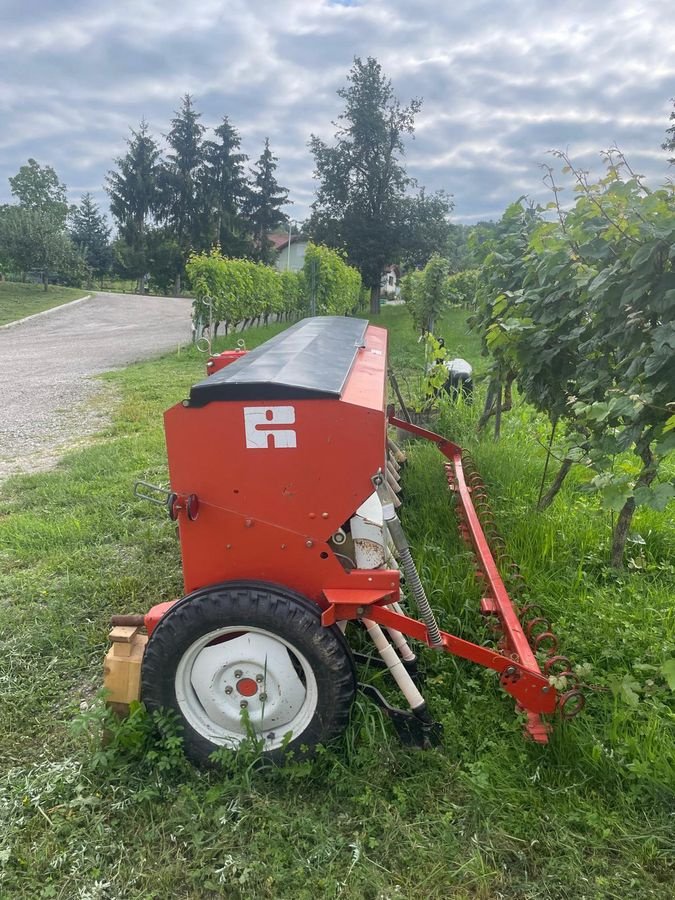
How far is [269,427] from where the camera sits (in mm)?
2025

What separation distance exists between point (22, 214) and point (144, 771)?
4137cm

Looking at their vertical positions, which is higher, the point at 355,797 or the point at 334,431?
the point at 334,431

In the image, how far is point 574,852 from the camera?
1830mm

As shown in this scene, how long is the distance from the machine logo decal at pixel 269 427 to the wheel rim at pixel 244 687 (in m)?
0.64

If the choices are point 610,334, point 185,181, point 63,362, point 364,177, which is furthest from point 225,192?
point 610,334

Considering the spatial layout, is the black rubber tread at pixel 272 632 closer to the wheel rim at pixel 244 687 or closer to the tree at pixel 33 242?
the wheel rim at pixel 244 687

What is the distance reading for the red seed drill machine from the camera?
2018mm

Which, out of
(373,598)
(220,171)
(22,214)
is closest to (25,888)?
(373,598)

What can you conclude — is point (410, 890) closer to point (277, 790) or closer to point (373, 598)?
point (277, 790)

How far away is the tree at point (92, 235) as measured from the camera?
179 feet

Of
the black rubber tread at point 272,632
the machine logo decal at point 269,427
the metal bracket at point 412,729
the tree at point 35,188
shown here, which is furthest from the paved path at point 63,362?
the tree at point 35,188

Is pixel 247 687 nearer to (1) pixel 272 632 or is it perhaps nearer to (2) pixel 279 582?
(1) pixel 272 632

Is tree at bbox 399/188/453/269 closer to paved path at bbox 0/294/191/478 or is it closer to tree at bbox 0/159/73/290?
paved path at bbox 0/294/191/478

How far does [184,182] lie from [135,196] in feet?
15.8
